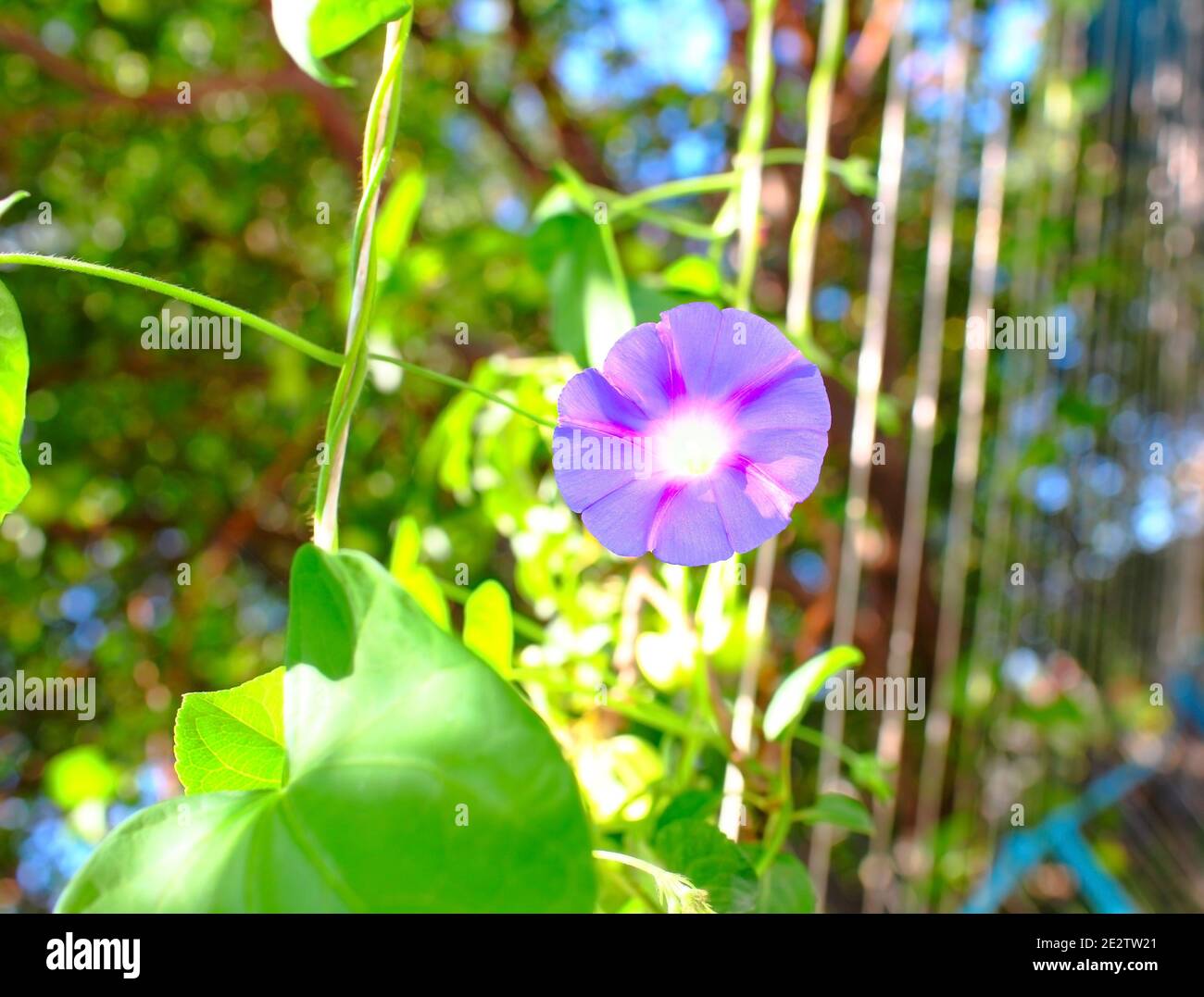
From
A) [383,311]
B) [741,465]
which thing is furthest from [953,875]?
[741,465]

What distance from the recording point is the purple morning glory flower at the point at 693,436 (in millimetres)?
213

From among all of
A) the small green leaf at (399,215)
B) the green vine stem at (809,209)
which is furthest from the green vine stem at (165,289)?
the small green leaf at (399,215)

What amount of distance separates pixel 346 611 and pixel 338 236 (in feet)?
5.59

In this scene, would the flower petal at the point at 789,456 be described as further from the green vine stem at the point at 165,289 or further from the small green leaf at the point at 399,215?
the small green leaf at the point at 399,215

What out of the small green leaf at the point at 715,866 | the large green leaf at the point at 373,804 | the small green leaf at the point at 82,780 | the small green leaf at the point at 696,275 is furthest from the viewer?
the small green leaf at the point at 82,780

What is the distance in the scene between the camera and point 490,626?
0.32m

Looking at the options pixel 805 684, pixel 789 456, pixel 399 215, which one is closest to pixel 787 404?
pixel 789 456

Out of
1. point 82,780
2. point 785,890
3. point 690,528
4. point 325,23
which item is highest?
point 325,23

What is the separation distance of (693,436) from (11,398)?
5.3 inches

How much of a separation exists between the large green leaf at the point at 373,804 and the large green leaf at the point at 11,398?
61 millimetres

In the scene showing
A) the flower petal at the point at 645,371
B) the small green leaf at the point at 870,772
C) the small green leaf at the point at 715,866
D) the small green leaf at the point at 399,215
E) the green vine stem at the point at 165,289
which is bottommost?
the small green leaf at the point at 870,772

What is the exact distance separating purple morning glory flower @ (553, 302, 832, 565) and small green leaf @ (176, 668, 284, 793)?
0.08m

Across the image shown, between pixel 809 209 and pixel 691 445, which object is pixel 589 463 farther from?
pixel 809 209

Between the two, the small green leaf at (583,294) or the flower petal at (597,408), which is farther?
the small green leaf at (583,294)
